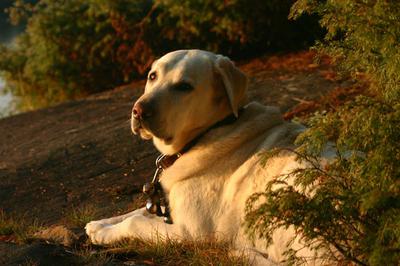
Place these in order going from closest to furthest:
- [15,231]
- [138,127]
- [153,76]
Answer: [138,127] < [153,76] < [15,231]

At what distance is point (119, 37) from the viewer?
11938mm

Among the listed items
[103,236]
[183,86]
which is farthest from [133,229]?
[183,86]

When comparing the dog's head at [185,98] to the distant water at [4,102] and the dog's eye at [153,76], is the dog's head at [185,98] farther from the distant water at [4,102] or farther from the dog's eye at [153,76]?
the distant water at [4,102]

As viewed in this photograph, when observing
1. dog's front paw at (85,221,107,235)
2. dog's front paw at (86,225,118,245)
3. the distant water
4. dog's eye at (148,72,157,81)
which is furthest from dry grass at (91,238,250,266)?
the distant water

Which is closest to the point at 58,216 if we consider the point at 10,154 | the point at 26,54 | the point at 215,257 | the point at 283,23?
the point at 215,257

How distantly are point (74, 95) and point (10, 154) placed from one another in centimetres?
488

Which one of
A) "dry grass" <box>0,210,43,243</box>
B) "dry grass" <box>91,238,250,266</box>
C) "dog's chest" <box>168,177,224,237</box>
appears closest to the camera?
"dry grass" <box>91,238,250,266</box>

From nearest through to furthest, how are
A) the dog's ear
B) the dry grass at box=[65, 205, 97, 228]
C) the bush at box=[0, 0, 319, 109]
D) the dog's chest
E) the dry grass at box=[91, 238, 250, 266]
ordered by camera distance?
the dry grass at box=[91, 238, 250, 266] < the dog's chest < the dog's ear < the dry grass at box=[65, 205, 97, 228] < the bush at box=[0, 0, 319, 109]

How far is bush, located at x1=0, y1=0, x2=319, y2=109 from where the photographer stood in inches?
420

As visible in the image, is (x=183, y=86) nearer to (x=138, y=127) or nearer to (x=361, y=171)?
(x=138, y=127)

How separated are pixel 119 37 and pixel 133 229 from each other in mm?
7749

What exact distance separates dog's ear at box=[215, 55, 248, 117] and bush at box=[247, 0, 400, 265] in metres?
1.18

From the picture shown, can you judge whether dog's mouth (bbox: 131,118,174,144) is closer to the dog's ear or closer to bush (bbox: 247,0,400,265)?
the dog's ear

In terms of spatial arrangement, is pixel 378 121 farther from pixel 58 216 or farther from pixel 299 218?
pixel 58 216
